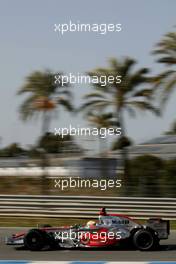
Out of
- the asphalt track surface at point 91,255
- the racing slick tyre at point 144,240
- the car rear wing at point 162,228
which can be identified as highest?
the car rear wing at point 162,228

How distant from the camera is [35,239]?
9.53 metres

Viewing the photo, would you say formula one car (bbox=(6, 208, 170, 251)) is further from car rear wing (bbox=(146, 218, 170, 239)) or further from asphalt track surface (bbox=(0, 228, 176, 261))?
asphalt track surface (bbox=(0, 228, 176, 261))

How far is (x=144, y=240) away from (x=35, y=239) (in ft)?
5.36

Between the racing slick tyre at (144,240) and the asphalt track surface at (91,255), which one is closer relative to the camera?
the asphalt track surface at (91,255)

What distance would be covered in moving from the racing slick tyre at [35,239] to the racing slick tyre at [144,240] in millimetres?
1376

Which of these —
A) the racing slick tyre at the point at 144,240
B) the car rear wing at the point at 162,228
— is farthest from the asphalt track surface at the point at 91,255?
the car rear wing at the point at 162,228

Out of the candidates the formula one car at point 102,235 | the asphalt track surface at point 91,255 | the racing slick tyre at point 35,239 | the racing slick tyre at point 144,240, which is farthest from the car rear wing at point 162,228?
the racing slick tyre at point 35,239

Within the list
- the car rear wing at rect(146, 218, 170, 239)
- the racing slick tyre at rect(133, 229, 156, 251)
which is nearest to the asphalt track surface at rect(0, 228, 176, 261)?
the racing slick tyre at rect(133, 229, 156, 251)

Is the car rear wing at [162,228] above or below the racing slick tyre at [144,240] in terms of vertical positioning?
above

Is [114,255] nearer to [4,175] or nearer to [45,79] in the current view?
[45,79]

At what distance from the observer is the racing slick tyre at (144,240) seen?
940 cm

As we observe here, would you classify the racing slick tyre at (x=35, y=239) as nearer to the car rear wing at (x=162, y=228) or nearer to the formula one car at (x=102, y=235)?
the formula one car at (x=102, y=235)

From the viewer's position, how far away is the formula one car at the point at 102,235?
372 inches

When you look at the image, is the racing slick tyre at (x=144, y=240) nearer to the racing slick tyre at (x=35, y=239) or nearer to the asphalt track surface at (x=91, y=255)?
the asphalt track surface at (x=91, y=255)
